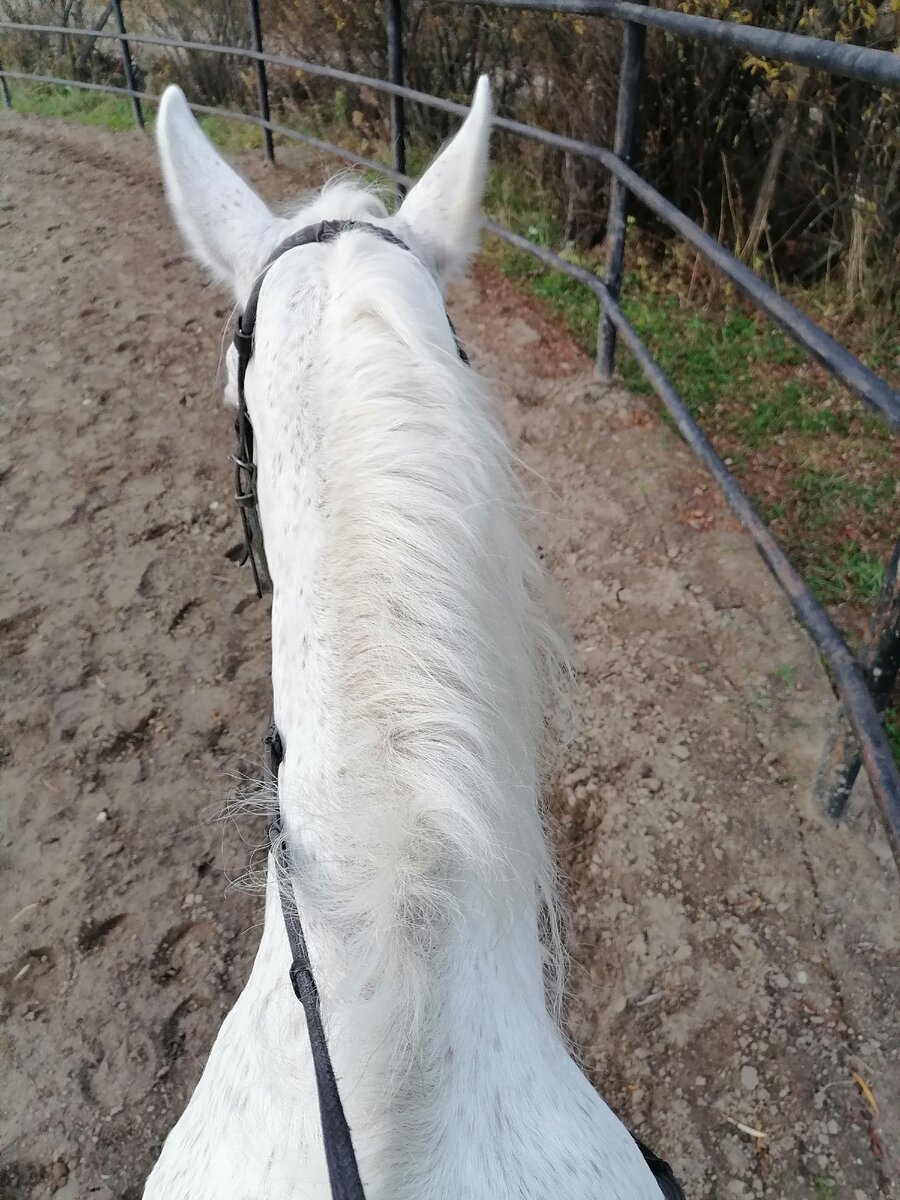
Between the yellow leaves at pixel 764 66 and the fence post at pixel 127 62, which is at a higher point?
the yellow leaves at pixel 764 66

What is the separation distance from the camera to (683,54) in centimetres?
384

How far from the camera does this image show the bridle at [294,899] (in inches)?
25.4

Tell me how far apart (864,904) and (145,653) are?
2.28 meters

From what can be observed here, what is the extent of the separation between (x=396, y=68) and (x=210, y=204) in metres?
3.48

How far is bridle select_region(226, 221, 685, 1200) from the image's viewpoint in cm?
64

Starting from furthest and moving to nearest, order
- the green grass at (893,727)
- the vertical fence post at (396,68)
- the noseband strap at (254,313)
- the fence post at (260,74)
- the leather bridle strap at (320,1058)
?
1. the fence post at (260,74)
2. the vertical fence post at (396,68)
3. the green grass at (893,727)
4. the noseband strap at (254,313)
5. the leather bridle strap at (320,1058)

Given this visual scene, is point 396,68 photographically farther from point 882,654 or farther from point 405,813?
point 405,813

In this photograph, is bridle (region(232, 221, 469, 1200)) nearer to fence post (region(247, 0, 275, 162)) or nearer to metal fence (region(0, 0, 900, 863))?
metal fence (region(0, 0, 900, 863))

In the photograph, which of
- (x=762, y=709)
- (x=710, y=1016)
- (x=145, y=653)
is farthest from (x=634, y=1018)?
(x=145, y=653)

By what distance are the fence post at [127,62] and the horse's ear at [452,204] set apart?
7463 millimetres

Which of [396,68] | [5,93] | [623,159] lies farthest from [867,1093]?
[5,93]

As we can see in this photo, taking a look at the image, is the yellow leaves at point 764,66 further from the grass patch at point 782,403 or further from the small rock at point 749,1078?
the small rock at point 749,1078

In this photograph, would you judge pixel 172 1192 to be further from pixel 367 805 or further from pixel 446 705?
pixel 446 705

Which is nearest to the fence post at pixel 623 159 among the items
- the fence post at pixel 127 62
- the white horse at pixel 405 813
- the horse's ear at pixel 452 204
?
the horse's ear at pixel 452 204
